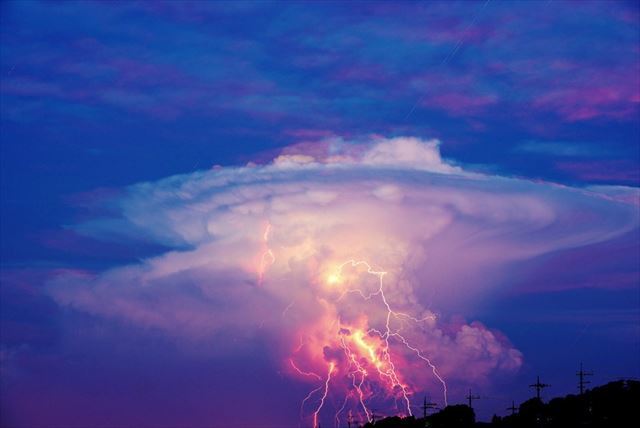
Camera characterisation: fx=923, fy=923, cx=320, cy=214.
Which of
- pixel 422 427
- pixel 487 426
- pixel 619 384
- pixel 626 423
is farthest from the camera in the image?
pixel 422 427

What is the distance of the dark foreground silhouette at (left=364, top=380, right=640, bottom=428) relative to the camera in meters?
93.3

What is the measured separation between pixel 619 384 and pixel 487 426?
2445 cm

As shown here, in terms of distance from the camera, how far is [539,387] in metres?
119

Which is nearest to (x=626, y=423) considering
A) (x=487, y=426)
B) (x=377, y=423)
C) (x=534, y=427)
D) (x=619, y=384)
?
(x=619, y=384)

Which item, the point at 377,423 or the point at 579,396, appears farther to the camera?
Result: the point at 377,423

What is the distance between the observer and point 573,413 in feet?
350

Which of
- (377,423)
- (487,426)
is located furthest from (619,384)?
(377,423)

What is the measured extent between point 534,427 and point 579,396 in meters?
7.23

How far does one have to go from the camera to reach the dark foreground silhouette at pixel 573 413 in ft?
306

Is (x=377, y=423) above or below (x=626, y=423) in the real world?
above

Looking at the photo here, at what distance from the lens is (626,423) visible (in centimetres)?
8925

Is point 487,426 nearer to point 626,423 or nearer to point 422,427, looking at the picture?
point 422,427

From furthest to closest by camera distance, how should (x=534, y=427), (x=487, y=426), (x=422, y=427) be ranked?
1. (x=422, y=427)
2. (x=487, y=426)
3. (x=534, y=427)

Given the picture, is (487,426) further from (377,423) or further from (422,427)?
(377,423)
